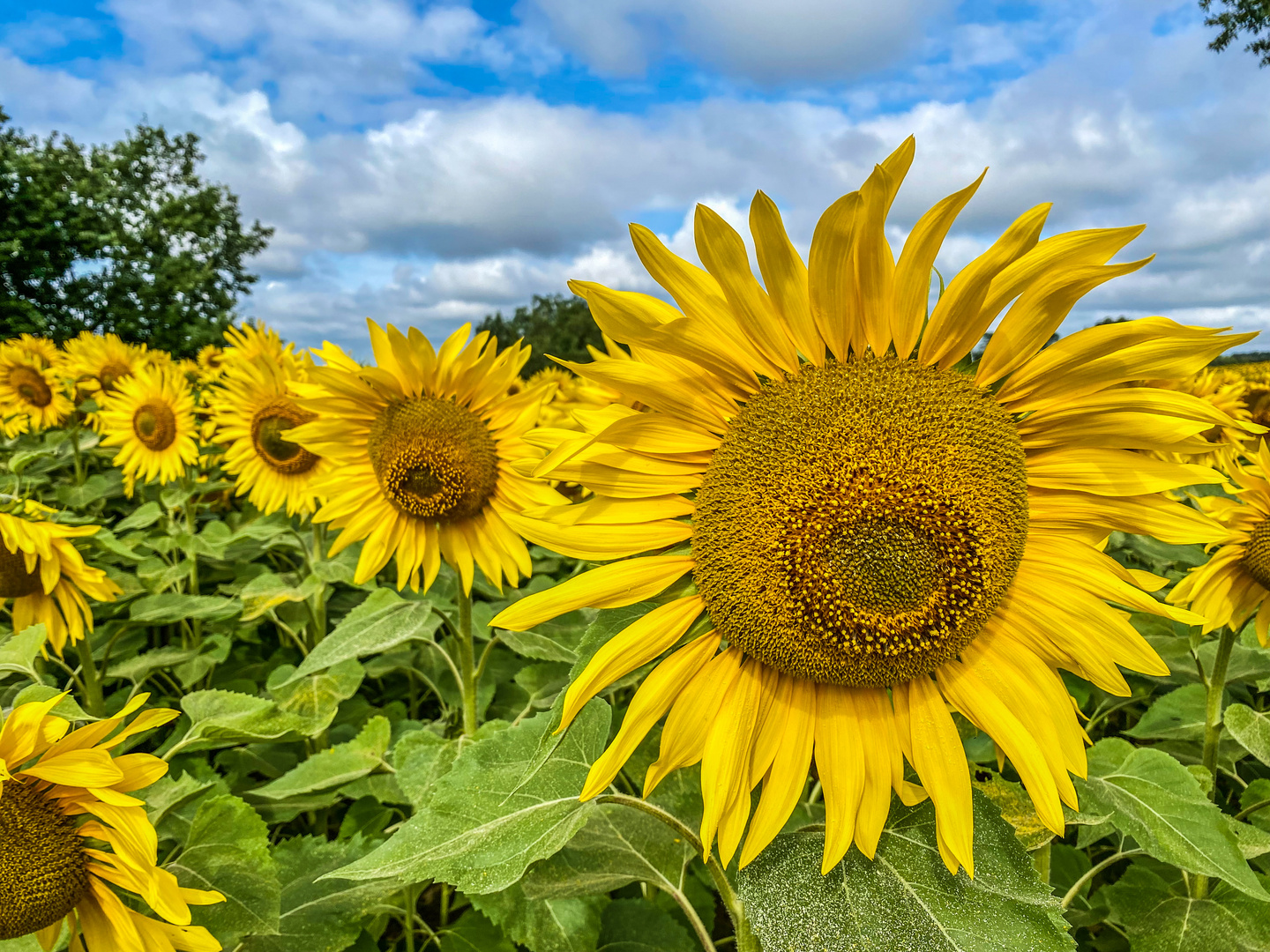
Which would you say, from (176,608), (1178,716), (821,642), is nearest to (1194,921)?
(1178,716)

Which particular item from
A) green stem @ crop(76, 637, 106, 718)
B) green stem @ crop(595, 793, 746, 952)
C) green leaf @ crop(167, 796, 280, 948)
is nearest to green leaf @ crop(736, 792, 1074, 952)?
green stem @ crop(595, 793, 746, 952)

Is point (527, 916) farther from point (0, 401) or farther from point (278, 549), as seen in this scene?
point (0, 401)

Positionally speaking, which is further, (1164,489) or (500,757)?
(500,757)

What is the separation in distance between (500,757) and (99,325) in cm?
4062

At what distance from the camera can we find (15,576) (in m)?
2.87

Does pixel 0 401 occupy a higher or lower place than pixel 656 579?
higher

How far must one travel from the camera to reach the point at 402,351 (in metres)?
2.57

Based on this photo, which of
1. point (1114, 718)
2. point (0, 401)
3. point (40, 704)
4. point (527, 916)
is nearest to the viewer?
point (40, 704)

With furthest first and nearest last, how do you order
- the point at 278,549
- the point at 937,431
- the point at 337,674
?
the point at 278,549 → the point at 337,674 → the point at 937,431

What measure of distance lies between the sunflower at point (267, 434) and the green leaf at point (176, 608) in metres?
1.07

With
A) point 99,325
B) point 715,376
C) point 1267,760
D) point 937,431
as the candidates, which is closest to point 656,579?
point 715,376

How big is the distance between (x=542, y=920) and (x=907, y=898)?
1.09m

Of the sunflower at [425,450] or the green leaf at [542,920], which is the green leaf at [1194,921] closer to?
the green leaf at [542,920]

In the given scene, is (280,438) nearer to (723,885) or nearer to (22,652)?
(22,652)
